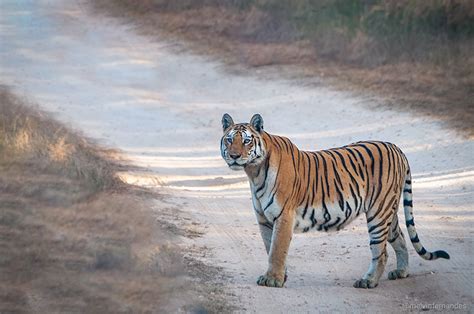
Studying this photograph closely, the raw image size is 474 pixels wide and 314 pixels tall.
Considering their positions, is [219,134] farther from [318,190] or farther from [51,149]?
[318,190]

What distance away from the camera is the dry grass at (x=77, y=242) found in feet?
23.6

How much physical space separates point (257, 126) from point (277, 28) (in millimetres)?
12660

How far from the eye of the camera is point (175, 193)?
40.1 ft

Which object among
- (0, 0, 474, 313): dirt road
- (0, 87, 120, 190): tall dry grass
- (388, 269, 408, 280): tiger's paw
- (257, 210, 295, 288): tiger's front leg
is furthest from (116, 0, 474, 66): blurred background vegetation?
(257, 210, 295, 288): tiger's front leg

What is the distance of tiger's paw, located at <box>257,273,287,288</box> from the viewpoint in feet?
27.4

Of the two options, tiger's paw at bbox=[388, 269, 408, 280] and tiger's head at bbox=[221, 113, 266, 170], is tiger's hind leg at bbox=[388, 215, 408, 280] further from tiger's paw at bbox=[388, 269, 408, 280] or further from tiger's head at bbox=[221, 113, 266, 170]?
tiger's head at bbox=[221, 113, 266, 170]

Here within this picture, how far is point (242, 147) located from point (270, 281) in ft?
3.80

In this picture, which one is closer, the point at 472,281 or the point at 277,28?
the point at 472,281

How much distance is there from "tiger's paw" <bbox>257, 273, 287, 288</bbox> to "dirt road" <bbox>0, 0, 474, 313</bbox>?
0.08m

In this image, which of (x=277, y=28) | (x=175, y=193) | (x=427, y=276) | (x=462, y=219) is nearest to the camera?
(x=427, y=276)

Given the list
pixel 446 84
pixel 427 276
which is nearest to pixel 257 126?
pixel 427 276

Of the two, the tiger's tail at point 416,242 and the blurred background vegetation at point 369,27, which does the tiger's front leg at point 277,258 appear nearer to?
the tiger's tail at point 416,242

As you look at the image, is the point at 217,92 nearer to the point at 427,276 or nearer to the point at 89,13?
the point at 89,13

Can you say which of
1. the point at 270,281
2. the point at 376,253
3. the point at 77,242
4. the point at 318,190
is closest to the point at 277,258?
the point at 270,281
